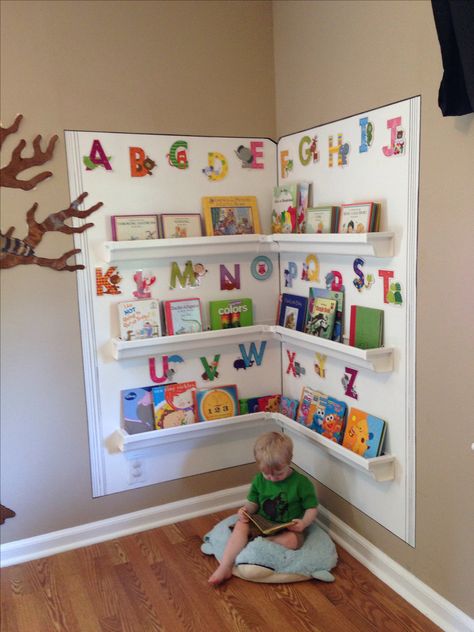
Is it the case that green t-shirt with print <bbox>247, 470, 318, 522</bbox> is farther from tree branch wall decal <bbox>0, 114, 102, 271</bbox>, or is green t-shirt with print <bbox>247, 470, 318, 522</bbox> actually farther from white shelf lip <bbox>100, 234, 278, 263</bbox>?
tree branch wall decal <bbox>0, 114, 102, 271</bbox>

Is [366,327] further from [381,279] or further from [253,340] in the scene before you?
[253,340]

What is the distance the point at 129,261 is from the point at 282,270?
751 mm

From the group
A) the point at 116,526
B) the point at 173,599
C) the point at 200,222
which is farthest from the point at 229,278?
the point at 173,599

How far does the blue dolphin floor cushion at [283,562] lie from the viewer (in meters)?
2.26

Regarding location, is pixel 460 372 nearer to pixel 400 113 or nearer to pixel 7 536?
pixel 400 113

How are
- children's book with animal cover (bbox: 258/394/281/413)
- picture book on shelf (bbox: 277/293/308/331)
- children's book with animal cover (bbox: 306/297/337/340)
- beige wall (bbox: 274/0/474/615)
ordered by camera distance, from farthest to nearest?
children's book with animal cover (bbox: 258/394/281/413) < picture book on shelf (bbox: 277/293/308/331) < children's book with animal cover (bbox: 306/297/337/340) < beige wall (bbox: 274/0/474/615)

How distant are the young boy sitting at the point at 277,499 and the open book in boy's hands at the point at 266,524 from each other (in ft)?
0.06

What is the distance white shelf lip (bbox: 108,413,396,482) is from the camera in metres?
2.18

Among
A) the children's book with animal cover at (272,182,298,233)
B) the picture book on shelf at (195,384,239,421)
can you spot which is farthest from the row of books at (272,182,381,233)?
the picture book on shelf at (195,384,239,421)

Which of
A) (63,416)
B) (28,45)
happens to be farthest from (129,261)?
(28,45)

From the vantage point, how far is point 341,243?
2.24 m

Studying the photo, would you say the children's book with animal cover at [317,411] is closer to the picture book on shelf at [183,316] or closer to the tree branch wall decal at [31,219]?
the picture book on shelf at [183,316]

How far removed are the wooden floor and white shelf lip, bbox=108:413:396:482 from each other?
44cm

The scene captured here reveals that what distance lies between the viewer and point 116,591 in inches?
89.6
